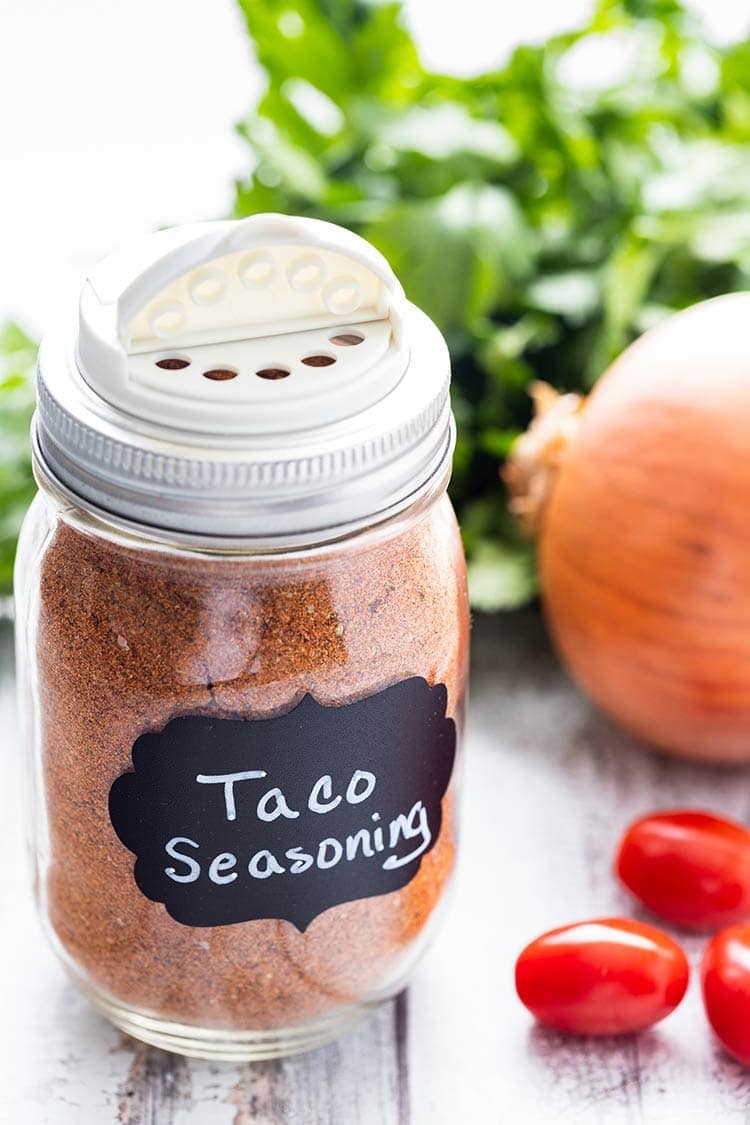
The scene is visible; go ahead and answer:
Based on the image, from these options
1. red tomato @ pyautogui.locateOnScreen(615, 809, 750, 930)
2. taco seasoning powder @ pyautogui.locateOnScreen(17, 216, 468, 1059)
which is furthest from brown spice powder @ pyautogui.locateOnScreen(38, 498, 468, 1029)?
red tomato @ pyautogui.locateOnScreen(615, 809, 750, 930)

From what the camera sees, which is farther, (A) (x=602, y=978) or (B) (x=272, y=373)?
(A) (x=602, y=978)

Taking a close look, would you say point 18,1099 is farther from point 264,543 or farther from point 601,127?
point 601,127

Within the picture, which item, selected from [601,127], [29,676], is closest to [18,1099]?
[29,676]

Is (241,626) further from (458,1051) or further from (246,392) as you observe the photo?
(458,1051)

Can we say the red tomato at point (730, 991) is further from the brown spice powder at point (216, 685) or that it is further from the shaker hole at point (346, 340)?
the shaker hole at point (346, 340)

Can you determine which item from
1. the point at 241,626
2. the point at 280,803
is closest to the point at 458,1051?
the point at 280,803

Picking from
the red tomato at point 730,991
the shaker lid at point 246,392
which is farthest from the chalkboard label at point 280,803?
the red tomato at point 730,991
